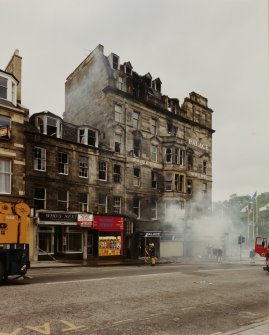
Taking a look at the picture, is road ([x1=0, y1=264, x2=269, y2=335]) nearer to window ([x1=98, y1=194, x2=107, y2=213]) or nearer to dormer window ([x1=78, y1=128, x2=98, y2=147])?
window ([x1=98, y1=194, x2=107, y2=213])

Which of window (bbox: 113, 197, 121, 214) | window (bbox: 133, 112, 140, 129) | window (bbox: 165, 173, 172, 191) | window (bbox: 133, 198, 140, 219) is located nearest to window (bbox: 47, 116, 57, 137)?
window (bbox: 113, 197, 121, 214)

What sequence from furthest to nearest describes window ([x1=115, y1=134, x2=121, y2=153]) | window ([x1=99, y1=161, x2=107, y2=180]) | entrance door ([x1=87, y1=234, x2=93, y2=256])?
window ([x1=115, y1=134, x2=121, y2=153])
window ([x1=99, y1=161, x2=107, y2=180])
entrance door ([x1=87, y1=234, x2=93, y2=256])

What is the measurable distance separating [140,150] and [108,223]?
896 centimetres

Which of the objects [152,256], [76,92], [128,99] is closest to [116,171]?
[128,99]

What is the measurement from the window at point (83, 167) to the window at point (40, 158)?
372 cm

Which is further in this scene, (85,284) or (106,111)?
(106,111)

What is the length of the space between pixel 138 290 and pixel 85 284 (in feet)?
7.31

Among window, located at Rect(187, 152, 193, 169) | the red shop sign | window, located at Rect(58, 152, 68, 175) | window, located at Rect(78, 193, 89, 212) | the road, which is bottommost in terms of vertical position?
the road

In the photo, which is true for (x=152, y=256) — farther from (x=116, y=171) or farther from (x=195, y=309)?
(x=195, y=309)

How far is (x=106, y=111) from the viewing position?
3550cm

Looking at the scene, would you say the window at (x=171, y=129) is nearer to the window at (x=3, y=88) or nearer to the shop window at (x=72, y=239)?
the shop window at (x=72, y=239)

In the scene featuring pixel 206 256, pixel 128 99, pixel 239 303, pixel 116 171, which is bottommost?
pixel 206 256

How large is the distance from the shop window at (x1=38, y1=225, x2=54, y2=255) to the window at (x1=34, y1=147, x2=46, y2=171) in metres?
4.73

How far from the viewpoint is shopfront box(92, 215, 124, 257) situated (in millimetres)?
31688
